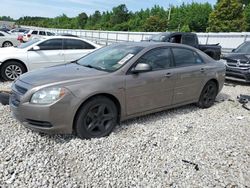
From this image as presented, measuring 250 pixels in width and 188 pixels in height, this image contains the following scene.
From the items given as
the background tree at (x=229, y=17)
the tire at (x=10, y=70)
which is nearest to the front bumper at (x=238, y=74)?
the tire at (x=10, y=70)

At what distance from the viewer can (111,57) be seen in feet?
15.3

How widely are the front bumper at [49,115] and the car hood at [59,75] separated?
31 centimetres

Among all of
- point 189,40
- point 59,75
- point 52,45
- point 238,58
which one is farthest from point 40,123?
point 189,40

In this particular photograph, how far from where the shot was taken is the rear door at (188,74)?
16.6 feet

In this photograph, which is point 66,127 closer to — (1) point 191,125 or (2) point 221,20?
(1) point 191,125

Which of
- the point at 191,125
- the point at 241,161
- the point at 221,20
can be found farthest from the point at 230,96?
the point at 221,20

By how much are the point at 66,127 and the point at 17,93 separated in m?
0.89

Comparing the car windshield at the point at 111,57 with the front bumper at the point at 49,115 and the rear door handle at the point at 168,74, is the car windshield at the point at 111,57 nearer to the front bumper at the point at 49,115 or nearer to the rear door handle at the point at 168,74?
the rear door handle at the point at 168,74

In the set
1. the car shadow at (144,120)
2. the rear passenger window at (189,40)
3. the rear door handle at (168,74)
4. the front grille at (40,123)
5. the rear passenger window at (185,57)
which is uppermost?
the rear passenger window at (189,40)

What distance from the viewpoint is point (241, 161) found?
141 inches

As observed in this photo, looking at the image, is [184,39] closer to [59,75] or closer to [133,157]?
[59,75]

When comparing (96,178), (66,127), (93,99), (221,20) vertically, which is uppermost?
(221,20)

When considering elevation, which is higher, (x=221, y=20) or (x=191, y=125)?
(x=221, y=20)

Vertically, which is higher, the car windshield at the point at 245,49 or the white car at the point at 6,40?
the car windshield at the point at 245,49
